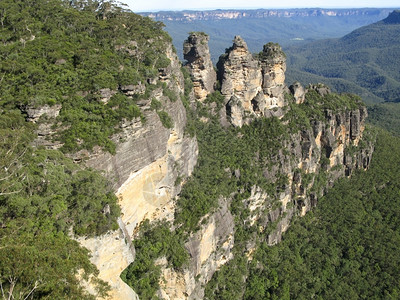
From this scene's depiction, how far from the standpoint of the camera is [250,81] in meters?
40.4

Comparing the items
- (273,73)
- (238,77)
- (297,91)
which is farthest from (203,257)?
(297,91)

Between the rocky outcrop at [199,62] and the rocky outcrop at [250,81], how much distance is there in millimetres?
2492

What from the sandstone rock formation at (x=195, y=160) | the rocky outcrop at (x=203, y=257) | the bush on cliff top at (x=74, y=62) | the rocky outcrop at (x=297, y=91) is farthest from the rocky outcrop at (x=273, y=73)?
the rocky outcrop at (x=203, y=257)

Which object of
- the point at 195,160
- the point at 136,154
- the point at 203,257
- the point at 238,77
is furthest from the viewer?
the point at 238,77

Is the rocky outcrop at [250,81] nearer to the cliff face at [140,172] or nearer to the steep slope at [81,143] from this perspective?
the steep slope at [81,143]

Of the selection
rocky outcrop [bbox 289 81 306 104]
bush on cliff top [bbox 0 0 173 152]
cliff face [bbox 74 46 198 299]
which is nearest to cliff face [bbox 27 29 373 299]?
cliff face [bbox 74 46 198 299]

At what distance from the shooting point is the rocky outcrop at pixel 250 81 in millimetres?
39156

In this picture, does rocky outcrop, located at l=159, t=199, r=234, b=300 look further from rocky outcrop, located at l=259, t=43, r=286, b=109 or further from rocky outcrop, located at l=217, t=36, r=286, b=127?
rocky outcrop, located at l=259, t=43, r=286, b=109

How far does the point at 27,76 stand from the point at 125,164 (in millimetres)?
8122

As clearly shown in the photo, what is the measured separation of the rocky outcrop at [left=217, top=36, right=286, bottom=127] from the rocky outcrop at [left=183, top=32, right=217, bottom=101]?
2.49m

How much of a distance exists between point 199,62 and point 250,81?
7.55 metres

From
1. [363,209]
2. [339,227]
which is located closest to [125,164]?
[339,227]

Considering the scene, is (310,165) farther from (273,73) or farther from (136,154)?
(136,154)

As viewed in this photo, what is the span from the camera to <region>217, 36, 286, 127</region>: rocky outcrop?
39156mm
